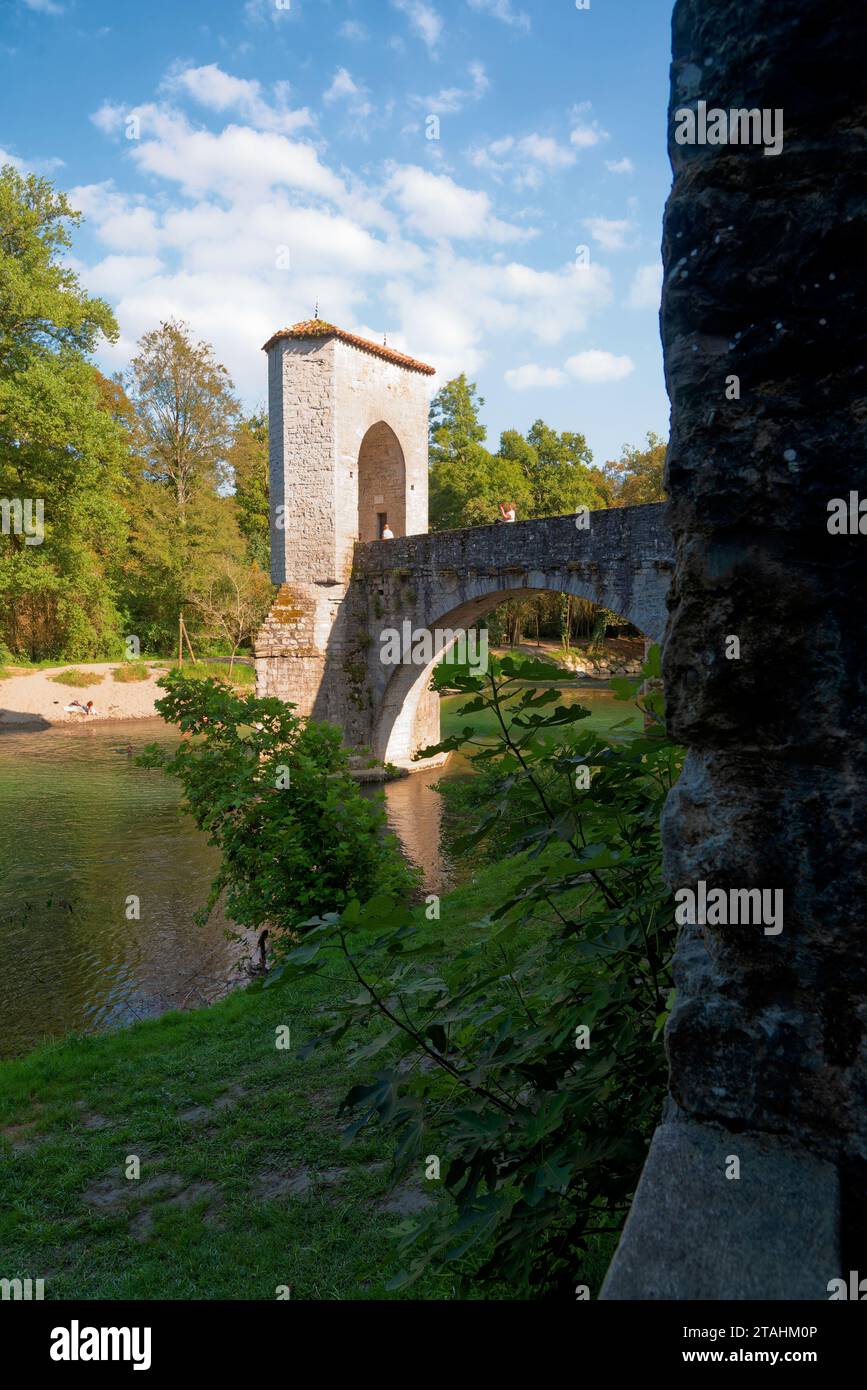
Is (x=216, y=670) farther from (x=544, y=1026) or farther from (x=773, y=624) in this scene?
(x=773, y=624)

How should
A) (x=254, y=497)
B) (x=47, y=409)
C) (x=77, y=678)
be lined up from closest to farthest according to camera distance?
(x=47, y=409)
(x=77, y=678)
(x=254, y=497)

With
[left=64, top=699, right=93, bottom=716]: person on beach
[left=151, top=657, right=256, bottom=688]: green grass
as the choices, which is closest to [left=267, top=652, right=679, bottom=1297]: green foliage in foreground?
[left=64, top=699, right=93, bottom=716]: person on beach

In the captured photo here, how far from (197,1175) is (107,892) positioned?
726 centimetres

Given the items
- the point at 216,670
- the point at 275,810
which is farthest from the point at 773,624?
the point at 216,670

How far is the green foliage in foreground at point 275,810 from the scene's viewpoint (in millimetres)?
6918

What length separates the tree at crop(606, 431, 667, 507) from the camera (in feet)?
131

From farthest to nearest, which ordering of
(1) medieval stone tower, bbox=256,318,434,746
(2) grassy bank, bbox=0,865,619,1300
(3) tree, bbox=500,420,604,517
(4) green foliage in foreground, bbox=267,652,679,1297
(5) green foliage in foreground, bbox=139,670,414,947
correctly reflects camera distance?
(3) tree, bbox=500,420,604,517
(1) medieval stone tower, bbox=256,318,434,746
(5) green foliage in foreground, bbox=139,670,414,947
(2) grassy bank, bbox=0,865,619,1300
(4) green foliage in foreground, bbox=267,652,679,1297

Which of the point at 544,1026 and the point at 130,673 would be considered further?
the point at 130,673

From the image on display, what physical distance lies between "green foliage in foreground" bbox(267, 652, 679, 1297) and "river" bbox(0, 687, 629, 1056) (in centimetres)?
606

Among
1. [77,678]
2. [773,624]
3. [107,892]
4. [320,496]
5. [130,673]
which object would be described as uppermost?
[320,496]

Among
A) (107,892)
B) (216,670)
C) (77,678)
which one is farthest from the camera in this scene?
(216,670)

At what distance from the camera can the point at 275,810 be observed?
7.08 m

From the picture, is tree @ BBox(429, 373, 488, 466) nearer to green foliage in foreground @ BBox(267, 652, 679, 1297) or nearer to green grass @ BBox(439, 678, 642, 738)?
green grass @ BBox(439, 678, 642, 738)

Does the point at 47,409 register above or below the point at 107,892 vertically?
above
